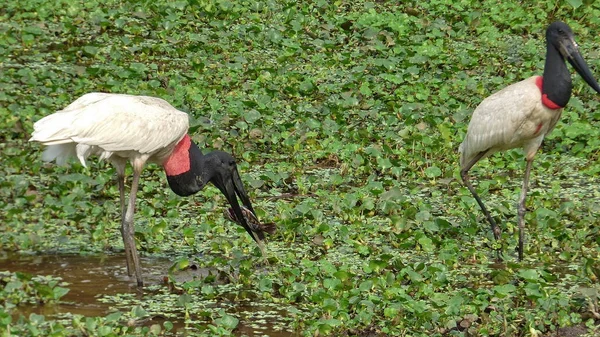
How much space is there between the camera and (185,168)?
7.17 meters

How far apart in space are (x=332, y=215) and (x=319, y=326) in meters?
2.12

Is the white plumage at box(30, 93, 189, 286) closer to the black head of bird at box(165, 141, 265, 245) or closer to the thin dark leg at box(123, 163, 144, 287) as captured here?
the thin dark leg at box(123, 163, 144, 287)

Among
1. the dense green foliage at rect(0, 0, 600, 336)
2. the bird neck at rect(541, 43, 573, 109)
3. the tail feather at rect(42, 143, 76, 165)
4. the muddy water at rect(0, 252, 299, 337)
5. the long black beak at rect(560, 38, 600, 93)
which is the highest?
the long black beak at rect(560, 38, 600, 93)

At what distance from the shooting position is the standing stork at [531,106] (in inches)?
299

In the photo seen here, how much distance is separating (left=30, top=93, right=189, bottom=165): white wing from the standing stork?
204 centimetres

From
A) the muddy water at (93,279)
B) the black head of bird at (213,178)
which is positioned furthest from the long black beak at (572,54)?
the muddy water at (93,279)

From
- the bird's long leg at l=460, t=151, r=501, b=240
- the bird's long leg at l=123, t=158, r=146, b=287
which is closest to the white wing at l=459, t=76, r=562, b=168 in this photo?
the bird's long leg at l=460, t=151, r=501, b=240

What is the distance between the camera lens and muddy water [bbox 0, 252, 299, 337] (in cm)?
620

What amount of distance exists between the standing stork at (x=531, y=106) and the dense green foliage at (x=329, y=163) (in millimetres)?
451

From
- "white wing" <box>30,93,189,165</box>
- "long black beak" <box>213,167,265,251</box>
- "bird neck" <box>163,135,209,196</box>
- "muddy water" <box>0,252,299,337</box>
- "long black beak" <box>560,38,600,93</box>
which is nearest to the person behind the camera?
"muddy water" <box>0,252,299,337</box>

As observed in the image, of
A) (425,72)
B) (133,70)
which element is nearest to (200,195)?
(133,70)

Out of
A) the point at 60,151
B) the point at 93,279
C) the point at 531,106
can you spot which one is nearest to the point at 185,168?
the point at 60,151

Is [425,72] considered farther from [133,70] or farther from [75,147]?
[75,147]

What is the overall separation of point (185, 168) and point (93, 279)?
0.87 m
